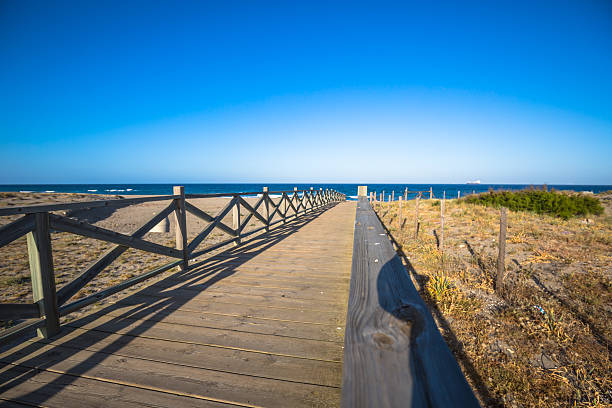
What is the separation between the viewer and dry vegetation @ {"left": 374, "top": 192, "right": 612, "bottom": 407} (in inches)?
89.2

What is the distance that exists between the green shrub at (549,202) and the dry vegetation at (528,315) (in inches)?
261

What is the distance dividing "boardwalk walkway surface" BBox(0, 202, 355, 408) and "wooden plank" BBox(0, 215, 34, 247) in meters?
0.86

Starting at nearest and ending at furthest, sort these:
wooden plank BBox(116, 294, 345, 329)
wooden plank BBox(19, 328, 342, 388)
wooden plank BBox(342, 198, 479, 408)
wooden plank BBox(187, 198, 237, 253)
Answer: wooden plank BBox(342, 198, 479, 408) < wooden plank BBox(19, 328, 342, 388) < wooden plank BBox(116, 294, 345, 329) < wooden plank BBox(187, 198, 237, 253)

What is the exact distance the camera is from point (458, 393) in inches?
30.8

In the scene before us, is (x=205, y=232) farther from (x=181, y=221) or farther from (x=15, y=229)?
(x=15, y=229)

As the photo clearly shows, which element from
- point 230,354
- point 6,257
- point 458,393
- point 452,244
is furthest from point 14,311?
point 452,244

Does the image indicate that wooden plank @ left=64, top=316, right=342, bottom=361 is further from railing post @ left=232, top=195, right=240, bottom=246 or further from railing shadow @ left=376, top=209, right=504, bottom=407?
railing post @ left=232, top=195, right=240, bottom=246

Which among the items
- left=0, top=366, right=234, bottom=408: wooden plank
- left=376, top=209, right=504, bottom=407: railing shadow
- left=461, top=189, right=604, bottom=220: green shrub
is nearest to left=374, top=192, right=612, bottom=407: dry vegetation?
left=376, top=209, right=504, bottom=407: railing shadow

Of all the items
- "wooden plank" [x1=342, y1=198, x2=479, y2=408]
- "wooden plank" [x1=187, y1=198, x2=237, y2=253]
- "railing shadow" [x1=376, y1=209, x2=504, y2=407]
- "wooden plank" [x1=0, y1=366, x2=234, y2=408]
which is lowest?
"railing shadow" [x1=376, y1=209, x2=504, y2=407]

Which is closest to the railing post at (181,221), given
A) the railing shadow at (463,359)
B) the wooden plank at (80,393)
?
the wooden plank at (80,393)

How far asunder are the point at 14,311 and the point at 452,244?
8.61 meters

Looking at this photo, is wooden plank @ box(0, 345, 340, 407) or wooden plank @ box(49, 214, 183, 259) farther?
wooden plank @ box(49, 214, 183, 259)

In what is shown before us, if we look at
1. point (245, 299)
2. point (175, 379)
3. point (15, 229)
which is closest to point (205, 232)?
point (245, 299)

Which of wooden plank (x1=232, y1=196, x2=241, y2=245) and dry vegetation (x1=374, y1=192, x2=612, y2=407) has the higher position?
wooden plank (x1=232, y1=196, x2=241, y2=245)
